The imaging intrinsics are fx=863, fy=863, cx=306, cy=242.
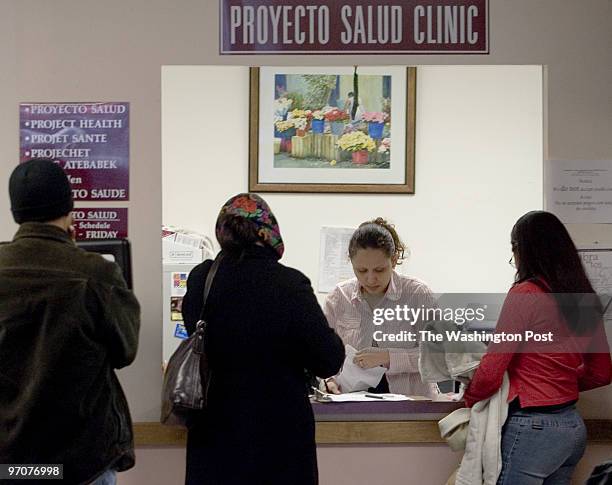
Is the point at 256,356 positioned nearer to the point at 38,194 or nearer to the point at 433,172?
the point at 38,194

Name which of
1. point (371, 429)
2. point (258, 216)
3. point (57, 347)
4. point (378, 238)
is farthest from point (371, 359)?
point (57, 347)

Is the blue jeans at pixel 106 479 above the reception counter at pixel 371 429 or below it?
above

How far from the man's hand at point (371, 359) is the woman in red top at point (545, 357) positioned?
0.39 meters

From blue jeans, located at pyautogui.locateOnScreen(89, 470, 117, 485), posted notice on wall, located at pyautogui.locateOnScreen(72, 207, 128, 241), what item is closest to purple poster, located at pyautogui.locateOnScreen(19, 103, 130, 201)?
posted notice on wall, located at pyautogui.locateOnScreen(72, 207, 128, 241)

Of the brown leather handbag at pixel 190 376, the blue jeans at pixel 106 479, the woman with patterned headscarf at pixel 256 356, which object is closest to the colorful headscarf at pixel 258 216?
the woman with patterned headscarf at pixel 256 356

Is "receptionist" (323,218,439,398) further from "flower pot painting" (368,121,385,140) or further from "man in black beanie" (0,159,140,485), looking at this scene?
"man in black beanie" (0,159,140,485)

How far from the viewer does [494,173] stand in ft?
11.6

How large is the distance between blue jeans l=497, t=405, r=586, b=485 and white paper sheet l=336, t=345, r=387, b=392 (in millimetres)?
608

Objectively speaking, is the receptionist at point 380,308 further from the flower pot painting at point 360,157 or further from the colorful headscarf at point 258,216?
the colorful headscarf at point 258,216

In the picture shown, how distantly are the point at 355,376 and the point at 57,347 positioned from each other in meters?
1.39

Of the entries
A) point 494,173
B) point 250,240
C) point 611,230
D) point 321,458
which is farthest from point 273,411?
point 494,173

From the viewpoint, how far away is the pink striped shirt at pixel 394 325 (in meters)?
3.04

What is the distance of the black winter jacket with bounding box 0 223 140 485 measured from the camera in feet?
6.57

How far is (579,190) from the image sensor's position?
2.95 m
